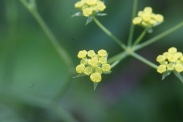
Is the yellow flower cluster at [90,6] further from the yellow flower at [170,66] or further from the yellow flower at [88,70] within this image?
the yellow flower at [170,66]

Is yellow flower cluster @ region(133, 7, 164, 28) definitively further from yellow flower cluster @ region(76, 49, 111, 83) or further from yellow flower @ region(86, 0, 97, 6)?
yellow flower cluster @ region(76, 49, 111, 83)

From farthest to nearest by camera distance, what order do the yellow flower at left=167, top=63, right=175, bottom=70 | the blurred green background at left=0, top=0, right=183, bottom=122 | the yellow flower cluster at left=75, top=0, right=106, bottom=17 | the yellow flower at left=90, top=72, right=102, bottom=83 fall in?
the blurred green background at left=0, top=0, right=183, bottom=122 < the yellow flower cluster at left=75, top=0, right=106, bottom=17 < the yellow flower at left=167, top=63, right=175, bottom=70 < the yellow flower at left=90, top=72, right=102, bottom=83

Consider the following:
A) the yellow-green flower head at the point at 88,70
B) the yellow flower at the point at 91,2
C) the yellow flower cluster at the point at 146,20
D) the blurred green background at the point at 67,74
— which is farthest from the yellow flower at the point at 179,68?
the blurred green background at the point at 67,74

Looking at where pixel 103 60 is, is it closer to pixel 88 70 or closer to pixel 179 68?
pixel 88 70

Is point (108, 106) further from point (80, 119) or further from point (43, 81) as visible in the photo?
point (43, 81)

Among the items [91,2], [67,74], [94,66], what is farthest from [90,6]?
[67,74]

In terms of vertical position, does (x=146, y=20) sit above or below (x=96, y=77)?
above

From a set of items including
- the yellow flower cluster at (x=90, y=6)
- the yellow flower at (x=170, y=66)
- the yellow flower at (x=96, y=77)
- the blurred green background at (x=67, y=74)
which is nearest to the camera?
the yellow flower at (x=96, y=77)

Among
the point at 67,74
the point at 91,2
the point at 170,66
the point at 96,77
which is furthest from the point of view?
the point at 67,74

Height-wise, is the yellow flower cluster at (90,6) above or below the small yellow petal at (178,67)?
above

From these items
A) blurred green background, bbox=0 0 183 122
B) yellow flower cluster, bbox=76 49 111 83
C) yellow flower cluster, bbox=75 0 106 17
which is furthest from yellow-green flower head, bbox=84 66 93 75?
blurred green background, bbox=0 0 183 122
